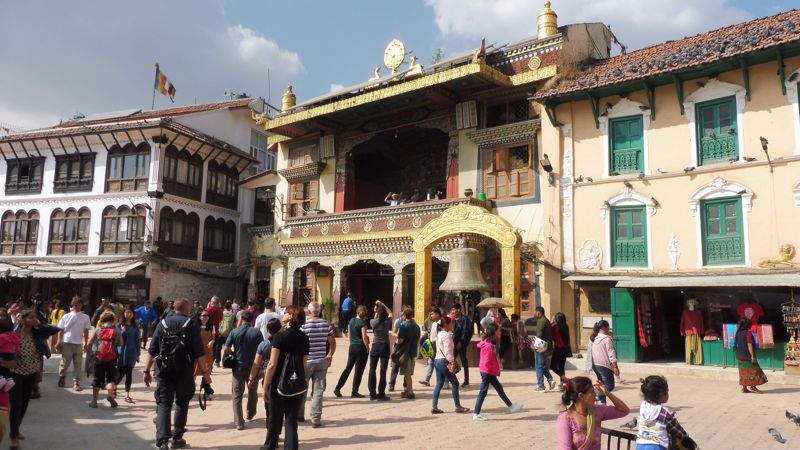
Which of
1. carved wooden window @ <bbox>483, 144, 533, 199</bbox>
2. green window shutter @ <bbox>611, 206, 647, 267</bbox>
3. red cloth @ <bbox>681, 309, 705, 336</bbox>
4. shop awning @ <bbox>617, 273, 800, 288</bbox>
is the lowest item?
red cloth @ <bbox>681, 309, 705, 336</bbox>

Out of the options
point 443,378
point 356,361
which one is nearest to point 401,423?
point 443,378

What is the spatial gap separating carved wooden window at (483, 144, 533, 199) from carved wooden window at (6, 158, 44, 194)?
2286 centimetres

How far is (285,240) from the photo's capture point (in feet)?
78.5

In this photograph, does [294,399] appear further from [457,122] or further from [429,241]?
[457,122]

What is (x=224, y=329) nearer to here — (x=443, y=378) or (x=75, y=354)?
(x=75, y=354)

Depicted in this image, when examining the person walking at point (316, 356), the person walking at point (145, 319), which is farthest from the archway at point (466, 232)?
the person walking at point (316, 356)

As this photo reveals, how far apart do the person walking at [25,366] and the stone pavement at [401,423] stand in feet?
1.40

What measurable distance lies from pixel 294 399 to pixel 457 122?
14714 mm

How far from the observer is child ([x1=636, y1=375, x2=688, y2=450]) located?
4.28m

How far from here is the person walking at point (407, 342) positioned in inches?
413

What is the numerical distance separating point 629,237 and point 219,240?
67.0ft

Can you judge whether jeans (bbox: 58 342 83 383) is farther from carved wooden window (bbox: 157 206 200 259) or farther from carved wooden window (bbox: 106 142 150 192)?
carved wooden window (bbox: 106 142 150 192)

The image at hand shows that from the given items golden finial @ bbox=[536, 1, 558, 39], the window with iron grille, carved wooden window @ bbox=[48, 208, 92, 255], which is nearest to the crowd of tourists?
golden finial @ bbox=[536, 1, 558, 39]

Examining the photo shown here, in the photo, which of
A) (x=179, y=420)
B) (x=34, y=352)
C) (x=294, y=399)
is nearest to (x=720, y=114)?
(x=294, y=399)
